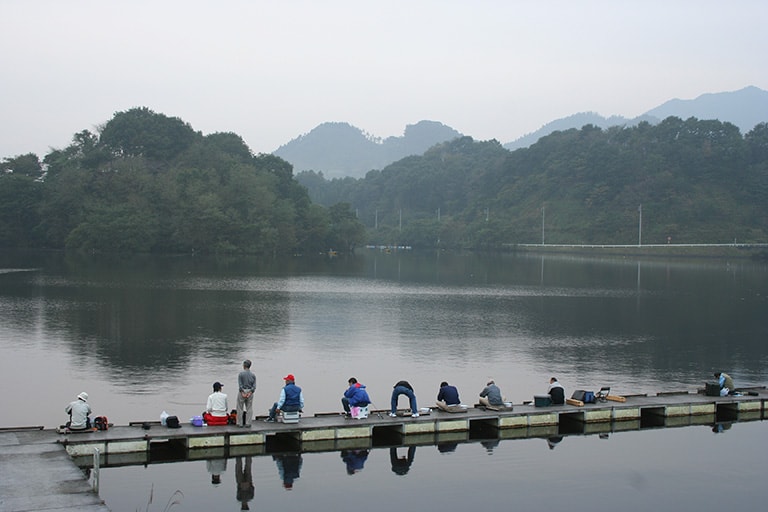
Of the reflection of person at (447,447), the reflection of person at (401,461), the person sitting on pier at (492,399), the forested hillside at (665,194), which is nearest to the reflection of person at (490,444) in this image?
the reflection of person at (447,447)

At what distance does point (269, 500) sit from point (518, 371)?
18809mm

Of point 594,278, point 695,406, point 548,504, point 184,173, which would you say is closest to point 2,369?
point 548,504

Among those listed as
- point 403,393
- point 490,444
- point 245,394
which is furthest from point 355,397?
point 490,444

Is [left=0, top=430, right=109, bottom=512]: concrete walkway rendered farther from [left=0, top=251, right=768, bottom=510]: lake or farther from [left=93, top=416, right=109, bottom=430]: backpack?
[left=0, top=251, right=768, bottom=510]: lake

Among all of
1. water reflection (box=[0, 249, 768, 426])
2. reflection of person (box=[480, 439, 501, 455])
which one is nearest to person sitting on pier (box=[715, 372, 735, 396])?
water reflection (box=[0, 249, 768, 426])

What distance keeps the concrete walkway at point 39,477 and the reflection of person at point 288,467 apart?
4829mm

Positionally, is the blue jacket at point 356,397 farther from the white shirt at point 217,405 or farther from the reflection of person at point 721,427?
the reflection of person at point 721,427

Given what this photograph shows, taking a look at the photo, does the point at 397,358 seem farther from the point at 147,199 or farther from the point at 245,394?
the point at 147,199

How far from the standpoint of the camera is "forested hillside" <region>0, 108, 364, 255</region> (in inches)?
4926

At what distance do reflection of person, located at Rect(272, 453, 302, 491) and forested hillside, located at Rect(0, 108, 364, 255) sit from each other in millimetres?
105706

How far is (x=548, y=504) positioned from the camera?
19.3 m

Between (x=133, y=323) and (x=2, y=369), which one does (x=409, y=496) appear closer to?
(x=2, y=369)

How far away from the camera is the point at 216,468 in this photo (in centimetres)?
2070

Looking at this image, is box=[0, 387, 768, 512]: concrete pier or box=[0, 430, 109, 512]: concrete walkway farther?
box=[0, 387, 768, 512]: concrete pier
